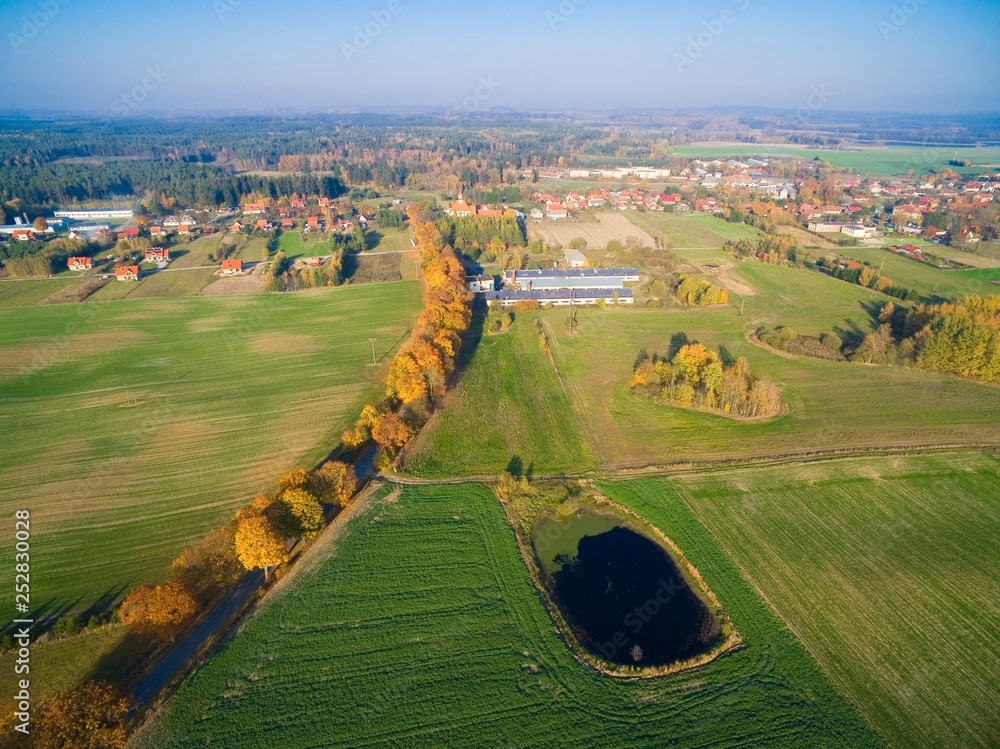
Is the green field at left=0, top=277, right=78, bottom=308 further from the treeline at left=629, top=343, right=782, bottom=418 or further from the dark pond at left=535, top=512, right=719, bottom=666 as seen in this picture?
the treeline at left=629, top=343, right=782, bottom=418

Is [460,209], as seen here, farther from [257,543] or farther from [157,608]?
[157,608]

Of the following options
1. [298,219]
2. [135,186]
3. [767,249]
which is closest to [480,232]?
[298,219]

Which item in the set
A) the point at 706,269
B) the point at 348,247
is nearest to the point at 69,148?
the point at 348,247

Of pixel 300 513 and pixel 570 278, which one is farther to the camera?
pixel 570 278

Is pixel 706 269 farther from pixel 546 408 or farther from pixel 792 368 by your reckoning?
pixel 546 408

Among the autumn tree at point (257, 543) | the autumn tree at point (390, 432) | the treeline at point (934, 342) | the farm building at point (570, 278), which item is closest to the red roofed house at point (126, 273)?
the farm building at point (570, 278)
